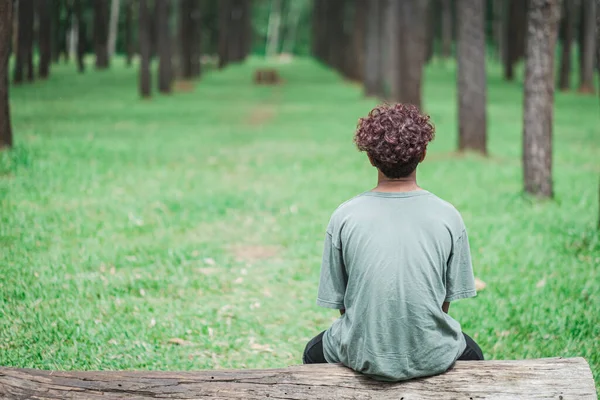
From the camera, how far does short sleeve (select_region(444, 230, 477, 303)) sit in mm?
3459

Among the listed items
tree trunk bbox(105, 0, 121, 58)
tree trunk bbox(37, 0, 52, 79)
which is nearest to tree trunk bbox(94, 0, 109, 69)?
tree trunk bbox(37, 0, 52, 79)

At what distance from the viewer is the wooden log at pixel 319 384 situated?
3.32 meters

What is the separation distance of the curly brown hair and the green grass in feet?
8.09

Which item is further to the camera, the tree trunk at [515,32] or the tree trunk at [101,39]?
the tree trunk at [101,39]

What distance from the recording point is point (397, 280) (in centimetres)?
330

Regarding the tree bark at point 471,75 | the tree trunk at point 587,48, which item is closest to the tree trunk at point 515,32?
the tree trunk at point 587,48

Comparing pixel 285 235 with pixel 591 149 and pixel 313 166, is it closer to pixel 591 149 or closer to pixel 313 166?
pixel 313 166

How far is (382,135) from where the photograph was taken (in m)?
3.33

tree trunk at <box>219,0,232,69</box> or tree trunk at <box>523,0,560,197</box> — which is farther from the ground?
tree trunk at <box>219,0,232,69</box>

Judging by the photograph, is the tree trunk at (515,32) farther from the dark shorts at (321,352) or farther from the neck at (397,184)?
the neck at (397,184)

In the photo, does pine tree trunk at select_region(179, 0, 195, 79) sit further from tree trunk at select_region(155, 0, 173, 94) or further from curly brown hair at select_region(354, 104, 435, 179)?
curly brown hair at select_region(354, 104, 435, 179)

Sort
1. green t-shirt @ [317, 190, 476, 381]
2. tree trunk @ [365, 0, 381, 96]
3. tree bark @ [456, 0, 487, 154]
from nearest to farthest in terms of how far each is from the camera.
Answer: green t-shirt @ [317, 190, 476, 381] < tree bark @ [456, 0, 487, 154] < tree trunk @ [365, 0, 381, 96]

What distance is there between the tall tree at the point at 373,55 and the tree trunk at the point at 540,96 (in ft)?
64.8

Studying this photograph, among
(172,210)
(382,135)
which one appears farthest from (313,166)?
(382,135)
